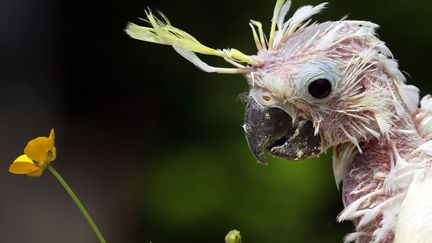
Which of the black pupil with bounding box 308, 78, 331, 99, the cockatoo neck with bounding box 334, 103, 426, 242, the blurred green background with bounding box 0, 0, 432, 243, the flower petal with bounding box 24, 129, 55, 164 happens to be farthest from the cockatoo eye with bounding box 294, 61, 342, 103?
the blurred green background with bounding box 0, 0, 432, 243

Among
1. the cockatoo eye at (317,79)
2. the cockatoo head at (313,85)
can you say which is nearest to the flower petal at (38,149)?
the cockatoo head at (313,85)

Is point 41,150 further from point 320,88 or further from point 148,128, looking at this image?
point 148,128

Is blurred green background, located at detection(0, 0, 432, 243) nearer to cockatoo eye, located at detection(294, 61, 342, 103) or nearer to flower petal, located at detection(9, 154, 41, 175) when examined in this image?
cockatoo eye, located at detection(294, 61, 342, 103)

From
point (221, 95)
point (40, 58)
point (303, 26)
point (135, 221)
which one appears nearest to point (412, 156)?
point (303, 26)

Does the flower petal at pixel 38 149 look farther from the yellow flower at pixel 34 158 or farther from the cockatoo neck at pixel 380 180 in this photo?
the cockatoo neck at pixel 380 180

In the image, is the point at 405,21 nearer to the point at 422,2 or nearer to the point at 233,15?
the point at 422,2

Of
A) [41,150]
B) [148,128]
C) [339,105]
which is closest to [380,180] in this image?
[339,105]
